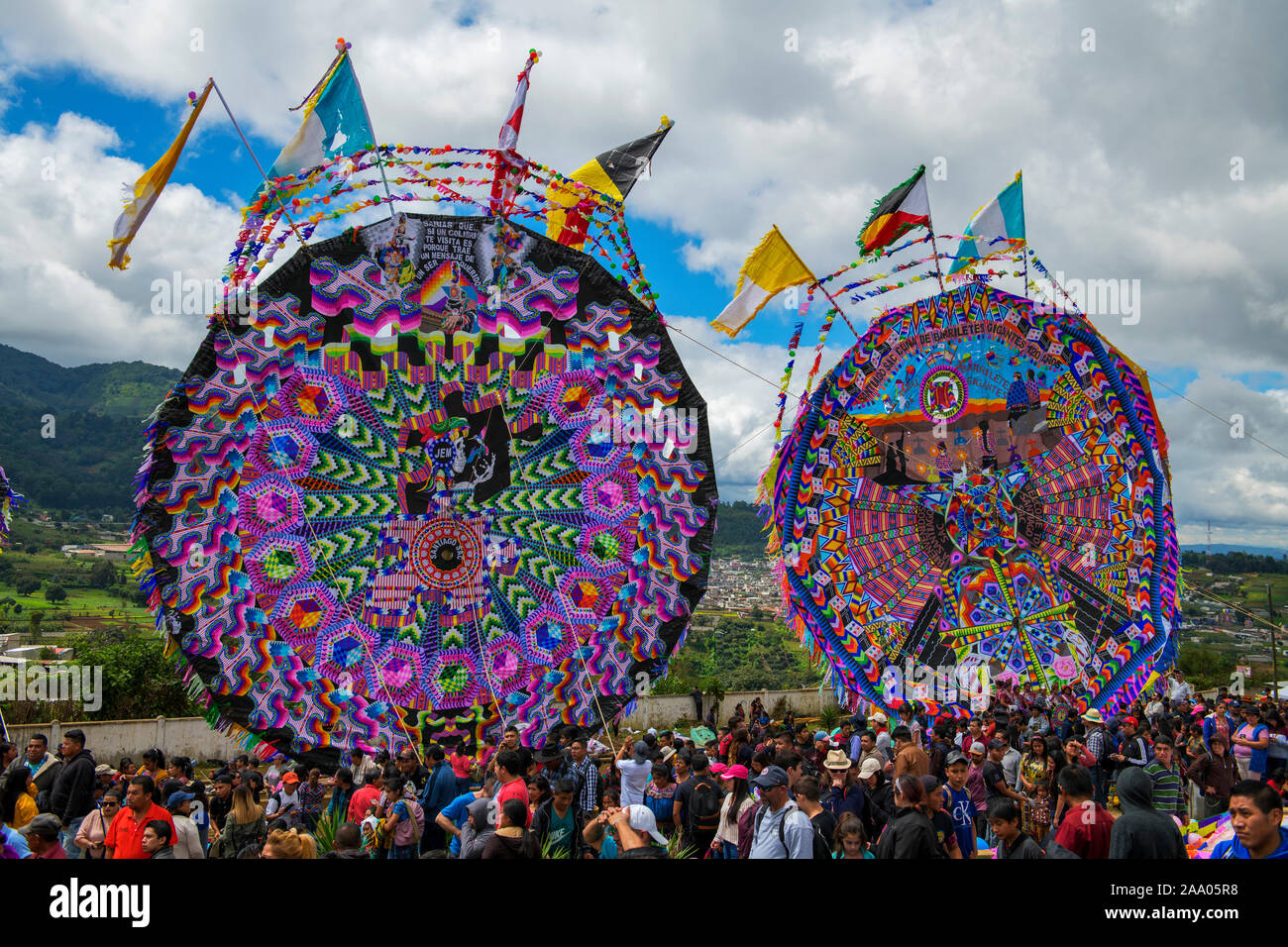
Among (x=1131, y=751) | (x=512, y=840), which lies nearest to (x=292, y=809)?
(x=512, y=840)

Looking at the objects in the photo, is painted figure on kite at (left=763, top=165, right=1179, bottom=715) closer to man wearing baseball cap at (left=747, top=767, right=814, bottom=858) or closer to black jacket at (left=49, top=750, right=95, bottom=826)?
man wearing baseball cap at (left=747, top=767, right=814, bottom=858)

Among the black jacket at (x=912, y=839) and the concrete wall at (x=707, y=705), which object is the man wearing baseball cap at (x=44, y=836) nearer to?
the black jacket at (x=912, y=839)

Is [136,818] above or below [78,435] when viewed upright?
below

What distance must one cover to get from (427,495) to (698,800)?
6219 mm

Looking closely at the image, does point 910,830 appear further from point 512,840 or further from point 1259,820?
point 512,840

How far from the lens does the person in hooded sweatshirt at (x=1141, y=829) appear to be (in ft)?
17.3

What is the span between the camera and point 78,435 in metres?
114

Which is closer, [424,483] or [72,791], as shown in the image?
A: [72,791]

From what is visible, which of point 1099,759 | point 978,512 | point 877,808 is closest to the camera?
point 877,808

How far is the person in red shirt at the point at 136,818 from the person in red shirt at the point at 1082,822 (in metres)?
5.87

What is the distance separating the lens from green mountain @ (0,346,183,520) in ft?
304

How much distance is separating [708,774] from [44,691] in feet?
57.3
